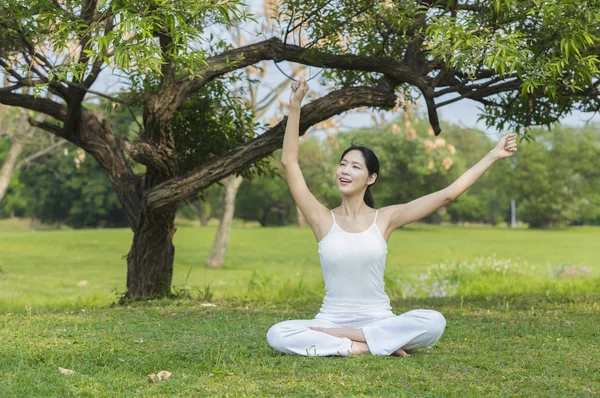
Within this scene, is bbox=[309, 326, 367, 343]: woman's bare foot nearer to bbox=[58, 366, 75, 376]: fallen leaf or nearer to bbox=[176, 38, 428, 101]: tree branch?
bbox=[58, 366, 75, 376]: fallen leaf

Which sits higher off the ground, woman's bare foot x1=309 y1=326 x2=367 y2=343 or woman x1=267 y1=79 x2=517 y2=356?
woman x1=267 y1=79 x2=517 y2=356

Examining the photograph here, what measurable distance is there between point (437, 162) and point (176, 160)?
117ft

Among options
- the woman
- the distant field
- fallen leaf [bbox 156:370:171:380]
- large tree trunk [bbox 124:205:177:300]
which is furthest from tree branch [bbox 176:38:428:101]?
the distant field

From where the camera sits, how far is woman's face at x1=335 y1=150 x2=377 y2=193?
5.23m

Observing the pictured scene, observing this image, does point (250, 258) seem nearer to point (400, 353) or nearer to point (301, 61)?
point (301, 61)

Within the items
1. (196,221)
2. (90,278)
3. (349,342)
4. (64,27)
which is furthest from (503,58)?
(196,221)

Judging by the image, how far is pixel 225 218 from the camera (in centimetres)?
2233

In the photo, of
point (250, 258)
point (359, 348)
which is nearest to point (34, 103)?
point (359, 348)

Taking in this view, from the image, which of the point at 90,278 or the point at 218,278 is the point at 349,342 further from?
the point at 90,278

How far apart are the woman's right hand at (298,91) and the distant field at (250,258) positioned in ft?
25.5

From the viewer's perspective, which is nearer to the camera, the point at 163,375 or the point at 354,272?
the point at 163,375

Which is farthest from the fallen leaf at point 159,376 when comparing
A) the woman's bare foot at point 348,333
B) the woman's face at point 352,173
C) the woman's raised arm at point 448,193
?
the woman's raised arm at point 448,193

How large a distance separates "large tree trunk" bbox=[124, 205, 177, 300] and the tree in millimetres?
16

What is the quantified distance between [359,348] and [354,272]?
1.74 ft
